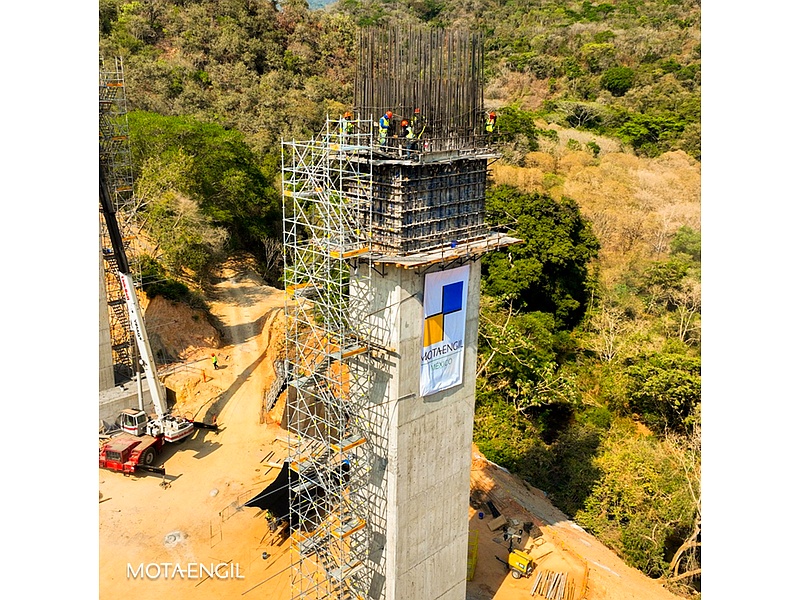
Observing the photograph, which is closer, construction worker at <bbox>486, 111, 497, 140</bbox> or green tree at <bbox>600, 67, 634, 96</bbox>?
construction worker at <bbox>486, 111, 497, 140</bbox>

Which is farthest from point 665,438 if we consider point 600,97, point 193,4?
point 193,4

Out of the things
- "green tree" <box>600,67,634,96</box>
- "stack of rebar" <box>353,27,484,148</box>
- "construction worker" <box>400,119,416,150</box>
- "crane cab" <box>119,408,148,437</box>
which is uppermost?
"green tree" <box>600,67,634,96</box>

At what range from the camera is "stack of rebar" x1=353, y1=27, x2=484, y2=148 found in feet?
65.6

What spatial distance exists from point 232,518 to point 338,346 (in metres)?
12.4

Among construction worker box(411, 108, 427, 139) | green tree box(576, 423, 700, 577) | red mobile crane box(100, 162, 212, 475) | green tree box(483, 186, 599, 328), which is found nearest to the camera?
construction worker box(411, 108, 427, 139)

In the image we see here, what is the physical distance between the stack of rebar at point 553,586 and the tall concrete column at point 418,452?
11.0 feet

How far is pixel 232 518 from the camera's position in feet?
96.9

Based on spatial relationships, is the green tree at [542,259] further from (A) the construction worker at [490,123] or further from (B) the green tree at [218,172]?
(A) the construction worker at [490,123]

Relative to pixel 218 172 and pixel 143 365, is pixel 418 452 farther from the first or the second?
pixel 218 172

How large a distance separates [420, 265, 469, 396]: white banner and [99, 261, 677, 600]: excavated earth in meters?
9.30

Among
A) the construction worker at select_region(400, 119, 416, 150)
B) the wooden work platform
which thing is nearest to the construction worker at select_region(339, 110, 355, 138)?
the construction worker at select_region(400, 119, 416, 150)

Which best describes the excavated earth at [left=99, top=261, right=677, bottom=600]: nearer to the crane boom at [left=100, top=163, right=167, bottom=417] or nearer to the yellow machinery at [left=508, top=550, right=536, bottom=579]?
the yellow machinery at [left=508, top=550, right=536, bottom=579]

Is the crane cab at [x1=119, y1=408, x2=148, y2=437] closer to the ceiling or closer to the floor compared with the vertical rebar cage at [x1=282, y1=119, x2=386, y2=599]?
closer to the floor

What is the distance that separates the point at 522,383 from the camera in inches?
1538
